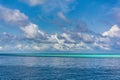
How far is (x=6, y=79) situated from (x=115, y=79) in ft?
98.6

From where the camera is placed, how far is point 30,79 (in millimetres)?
68188

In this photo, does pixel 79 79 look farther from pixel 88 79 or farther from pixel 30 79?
pixel 30 79

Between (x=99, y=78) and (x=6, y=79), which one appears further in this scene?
(x=99, y=78)

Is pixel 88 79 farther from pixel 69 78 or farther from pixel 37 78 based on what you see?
pixel 37 78

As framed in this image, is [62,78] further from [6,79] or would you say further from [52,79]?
[6,79]

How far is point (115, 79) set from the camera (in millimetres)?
70562

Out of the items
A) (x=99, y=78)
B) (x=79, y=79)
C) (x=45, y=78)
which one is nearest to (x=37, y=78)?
(x=45, y=78)

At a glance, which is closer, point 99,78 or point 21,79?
point 21,79

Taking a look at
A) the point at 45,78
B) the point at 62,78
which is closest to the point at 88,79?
the point at 62,78

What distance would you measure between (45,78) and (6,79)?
1082 centimetres

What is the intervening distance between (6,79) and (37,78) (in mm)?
8654

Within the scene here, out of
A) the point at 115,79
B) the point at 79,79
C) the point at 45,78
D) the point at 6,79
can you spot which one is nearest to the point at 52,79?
the point at 45,78

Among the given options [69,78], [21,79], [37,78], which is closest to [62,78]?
[69,78]

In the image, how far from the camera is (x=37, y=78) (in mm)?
70750
